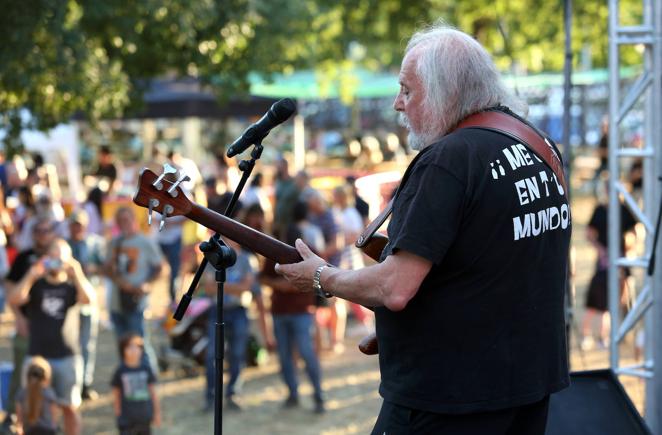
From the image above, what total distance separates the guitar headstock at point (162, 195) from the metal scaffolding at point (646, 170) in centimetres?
313

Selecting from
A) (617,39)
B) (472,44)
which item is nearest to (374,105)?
(617,39)

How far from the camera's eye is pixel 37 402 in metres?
6.35

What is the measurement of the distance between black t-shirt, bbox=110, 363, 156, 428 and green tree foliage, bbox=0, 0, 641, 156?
2.28 meters

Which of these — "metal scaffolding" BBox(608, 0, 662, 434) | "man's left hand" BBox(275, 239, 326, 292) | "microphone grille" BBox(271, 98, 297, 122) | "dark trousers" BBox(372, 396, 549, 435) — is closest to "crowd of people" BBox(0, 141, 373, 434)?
"metal scaffolding" BBox(608, 0, 662, 434)

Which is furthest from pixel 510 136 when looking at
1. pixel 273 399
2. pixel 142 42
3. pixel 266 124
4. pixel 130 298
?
pixel 142 42

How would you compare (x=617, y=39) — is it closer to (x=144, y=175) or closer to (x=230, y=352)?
(x=144, y=175)

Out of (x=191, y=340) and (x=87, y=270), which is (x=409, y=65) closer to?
(x=191, y=340)

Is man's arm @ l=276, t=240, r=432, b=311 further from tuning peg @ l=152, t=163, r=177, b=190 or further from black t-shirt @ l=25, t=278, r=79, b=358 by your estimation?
black t-shirt @ l=25, t=278, r=79, b=358

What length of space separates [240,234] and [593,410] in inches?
77.3

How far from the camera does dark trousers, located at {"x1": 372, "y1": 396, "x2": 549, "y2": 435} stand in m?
2.76

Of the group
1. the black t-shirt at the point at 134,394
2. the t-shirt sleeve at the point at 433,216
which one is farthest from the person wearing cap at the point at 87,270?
the t-shirt sleeve at the point at 433,216

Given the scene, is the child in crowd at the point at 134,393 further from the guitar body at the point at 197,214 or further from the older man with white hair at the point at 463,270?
the older man with white hair at the point at 463,270

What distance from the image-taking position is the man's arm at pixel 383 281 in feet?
8.71

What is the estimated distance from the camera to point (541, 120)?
31672mm
